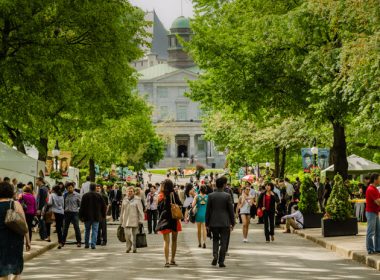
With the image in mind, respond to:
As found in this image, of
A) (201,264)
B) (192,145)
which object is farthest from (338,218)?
(192,145)

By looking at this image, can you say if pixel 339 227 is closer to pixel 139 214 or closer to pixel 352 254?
pixel 352 254

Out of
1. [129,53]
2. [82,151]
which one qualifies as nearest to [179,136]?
[82,151]

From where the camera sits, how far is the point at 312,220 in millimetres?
28531

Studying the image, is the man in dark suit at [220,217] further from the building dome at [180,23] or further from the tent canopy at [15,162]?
the building dome at [180,23]

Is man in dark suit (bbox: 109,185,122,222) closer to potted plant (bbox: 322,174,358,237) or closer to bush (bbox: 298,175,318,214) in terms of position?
bush (bbox: 298,175,318,214)

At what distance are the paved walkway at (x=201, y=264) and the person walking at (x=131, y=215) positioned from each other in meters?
0.43

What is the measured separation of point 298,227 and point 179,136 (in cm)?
13918

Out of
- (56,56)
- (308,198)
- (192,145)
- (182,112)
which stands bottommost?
(308,198)

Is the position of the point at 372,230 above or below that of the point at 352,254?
above

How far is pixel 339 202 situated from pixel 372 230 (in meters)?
5.15

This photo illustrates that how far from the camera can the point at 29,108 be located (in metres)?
23.0

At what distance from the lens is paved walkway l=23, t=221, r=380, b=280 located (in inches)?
586

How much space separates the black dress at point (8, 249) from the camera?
10.7m

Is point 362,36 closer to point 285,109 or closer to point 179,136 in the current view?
point 285,109
